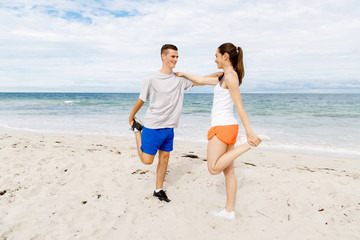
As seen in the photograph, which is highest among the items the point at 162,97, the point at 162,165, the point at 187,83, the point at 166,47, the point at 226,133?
the point at 166,47

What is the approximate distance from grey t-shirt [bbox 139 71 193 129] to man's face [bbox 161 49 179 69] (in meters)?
0.14

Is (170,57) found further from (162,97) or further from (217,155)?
(217,155)

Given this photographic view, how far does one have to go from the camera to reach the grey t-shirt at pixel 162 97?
3.38 m

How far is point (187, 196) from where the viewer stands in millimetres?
3988

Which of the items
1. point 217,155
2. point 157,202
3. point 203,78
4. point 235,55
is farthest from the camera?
point 157,202

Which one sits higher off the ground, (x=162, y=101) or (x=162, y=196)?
(x=162, y=101)

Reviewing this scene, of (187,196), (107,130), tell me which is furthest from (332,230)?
(107,130)

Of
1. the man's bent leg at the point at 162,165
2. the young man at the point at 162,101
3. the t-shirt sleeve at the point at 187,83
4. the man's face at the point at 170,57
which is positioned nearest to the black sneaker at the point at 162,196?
the man's bent leg at the point at 162,165

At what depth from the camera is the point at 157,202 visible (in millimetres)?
3758

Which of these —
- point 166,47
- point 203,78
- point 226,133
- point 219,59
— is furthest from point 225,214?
point 166,47

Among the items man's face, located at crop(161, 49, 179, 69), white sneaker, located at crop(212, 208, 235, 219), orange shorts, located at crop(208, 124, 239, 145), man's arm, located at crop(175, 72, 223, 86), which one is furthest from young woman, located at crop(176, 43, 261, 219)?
white sneaker, located at crop(212, 208, 235, 219)

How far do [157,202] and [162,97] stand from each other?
153 cm

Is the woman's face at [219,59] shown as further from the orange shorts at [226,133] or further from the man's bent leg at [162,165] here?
the man's bent leg at [162,165]

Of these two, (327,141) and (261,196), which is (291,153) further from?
(261,196)
